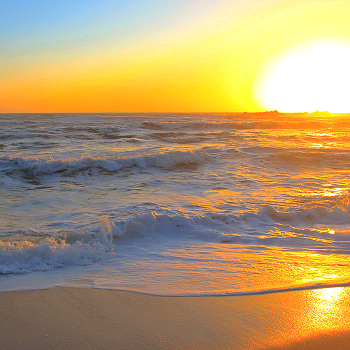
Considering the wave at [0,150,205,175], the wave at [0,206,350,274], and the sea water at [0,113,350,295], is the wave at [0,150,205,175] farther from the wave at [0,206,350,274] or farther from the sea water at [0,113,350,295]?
the wave at [0,206,350,274]

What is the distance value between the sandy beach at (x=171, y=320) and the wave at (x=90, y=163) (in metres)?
8.84

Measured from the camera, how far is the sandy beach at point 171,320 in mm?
2328

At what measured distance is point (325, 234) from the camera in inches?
206

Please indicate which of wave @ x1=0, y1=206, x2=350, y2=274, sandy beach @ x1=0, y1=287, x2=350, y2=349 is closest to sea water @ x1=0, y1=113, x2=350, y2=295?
wave @ x1=0, y1=206, x2=350, y2=274

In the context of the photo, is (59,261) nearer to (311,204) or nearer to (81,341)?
(81,341)

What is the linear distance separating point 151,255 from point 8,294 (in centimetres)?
180

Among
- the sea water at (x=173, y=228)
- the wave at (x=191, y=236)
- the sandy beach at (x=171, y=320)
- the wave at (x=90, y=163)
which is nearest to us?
the sandy beach at (x=171, y=320)

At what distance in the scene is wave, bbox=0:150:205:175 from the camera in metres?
11.4

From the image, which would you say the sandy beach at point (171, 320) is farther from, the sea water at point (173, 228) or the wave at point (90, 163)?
the wave at point (90, 163)

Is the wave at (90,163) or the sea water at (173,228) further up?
the wave at (90,163)

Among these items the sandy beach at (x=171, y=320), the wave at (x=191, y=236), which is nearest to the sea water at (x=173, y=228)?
the wave at (x=191, y=236)

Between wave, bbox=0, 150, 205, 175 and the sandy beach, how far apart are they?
8840 mm

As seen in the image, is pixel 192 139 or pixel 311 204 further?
pixel 192 139

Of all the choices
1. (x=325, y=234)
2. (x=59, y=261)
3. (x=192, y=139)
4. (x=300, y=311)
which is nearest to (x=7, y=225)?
(x=59, y=261)
